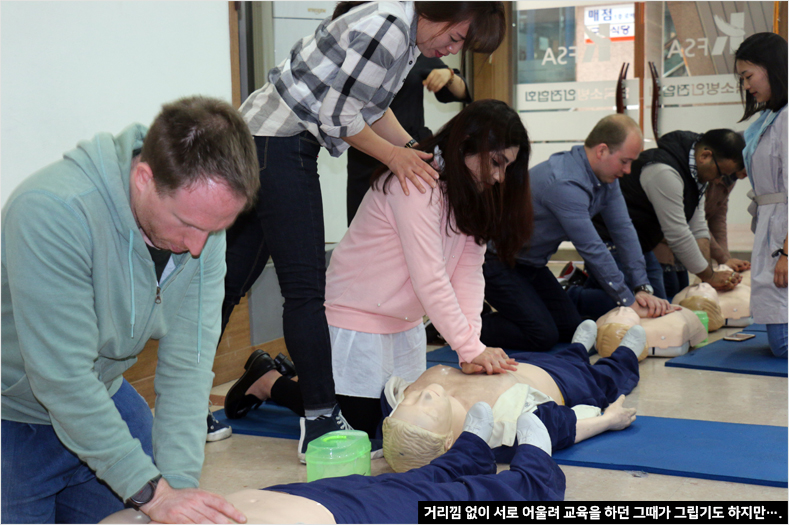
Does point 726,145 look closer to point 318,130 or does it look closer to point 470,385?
point 470,385

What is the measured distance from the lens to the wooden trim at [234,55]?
9.74ft

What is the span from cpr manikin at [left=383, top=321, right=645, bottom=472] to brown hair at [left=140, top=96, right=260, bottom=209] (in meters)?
0.92

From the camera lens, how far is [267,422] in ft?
7.79

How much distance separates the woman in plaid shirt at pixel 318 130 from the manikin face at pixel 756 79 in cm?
157

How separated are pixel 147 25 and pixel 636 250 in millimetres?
2497

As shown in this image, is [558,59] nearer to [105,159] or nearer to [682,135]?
[682,135]

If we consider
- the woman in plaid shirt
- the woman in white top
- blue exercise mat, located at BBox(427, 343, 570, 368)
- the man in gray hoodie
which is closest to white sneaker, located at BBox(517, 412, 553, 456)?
the woman in plaid shirt

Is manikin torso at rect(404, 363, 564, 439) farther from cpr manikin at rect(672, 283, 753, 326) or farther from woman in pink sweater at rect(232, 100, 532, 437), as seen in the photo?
cpr manikin at rect(672, 283, 753, 326)

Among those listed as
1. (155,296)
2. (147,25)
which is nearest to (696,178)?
(147,25)

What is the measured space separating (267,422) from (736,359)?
2.01 m

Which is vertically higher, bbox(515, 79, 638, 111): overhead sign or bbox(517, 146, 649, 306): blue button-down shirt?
bbox(515, 79, 638, 111): overhead sign
